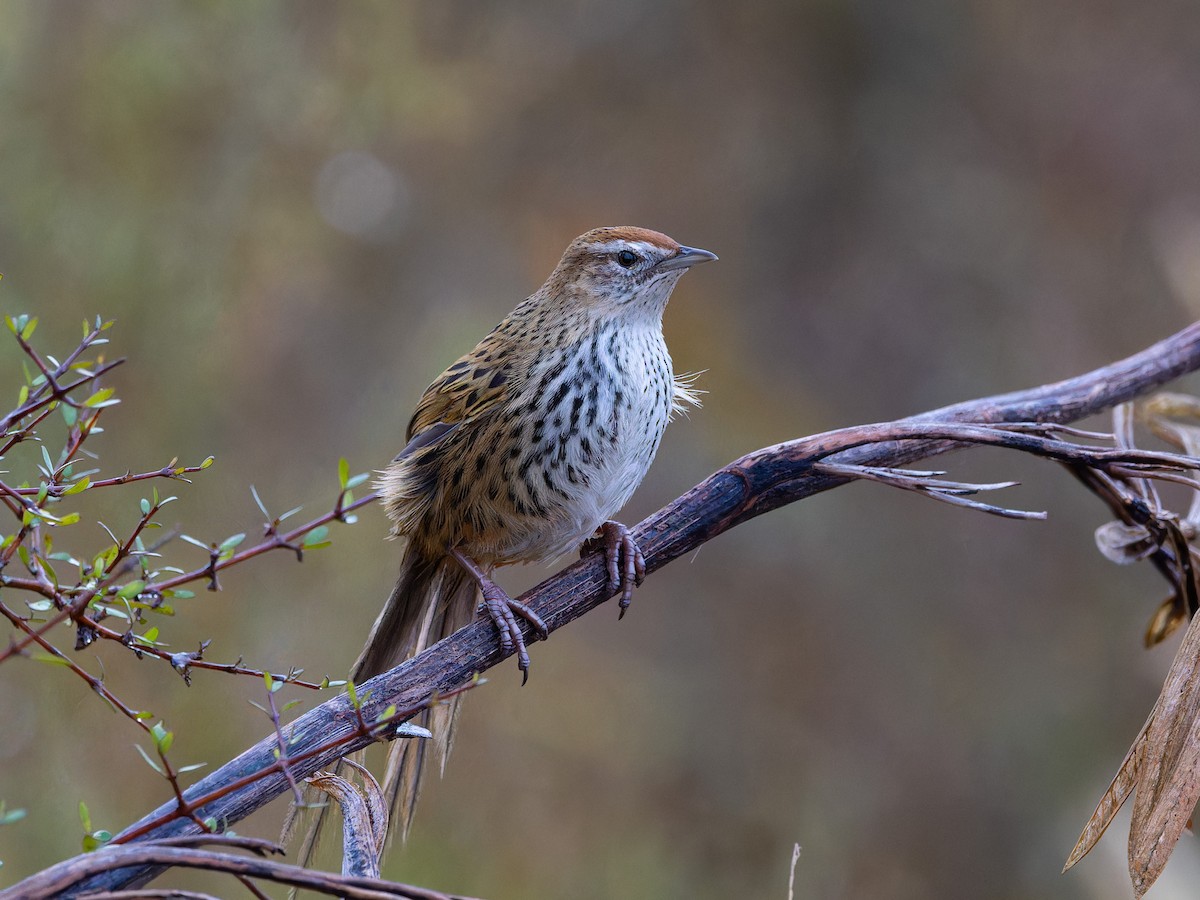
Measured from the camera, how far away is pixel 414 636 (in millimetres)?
3113

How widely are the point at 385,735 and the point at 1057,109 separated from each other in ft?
19.7

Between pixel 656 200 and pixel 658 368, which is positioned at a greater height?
pixel 656 200

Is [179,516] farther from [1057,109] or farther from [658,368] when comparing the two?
[1057,109]

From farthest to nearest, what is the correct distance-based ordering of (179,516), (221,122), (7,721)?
(221,122) → (179,516) → (7,721)

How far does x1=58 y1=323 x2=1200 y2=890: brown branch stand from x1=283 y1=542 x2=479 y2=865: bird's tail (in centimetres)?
58

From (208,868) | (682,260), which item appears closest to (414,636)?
(682,260)

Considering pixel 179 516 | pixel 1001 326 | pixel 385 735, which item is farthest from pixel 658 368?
pixel 1001 326

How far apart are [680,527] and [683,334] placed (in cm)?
405

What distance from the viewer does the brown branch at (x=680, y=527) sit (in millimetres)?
1709

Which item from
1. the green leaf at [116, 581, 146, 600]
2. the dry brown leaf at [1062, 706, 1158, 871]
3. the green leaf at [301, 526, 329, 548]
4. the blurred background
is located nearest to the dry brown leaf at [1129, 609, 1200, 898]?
the dry brown leaf at [1062, 706, 1158, 871]

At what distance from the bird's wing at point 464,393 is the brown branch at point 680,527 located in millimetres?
720

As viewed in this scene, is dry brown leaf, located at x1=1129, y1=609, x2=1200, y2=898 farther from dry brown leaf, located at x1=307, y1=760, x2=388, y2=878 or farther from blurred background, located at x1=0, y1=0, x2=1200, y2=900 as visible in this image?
blurred background, located at x1=0, y1=0, x2=1200, y2=900

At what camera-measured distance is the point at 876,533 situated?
20.6 ft

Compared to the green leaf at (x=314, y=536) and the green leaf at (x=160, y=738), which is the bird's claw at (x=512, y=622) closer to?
the green leaf at (x=314, y=536)
